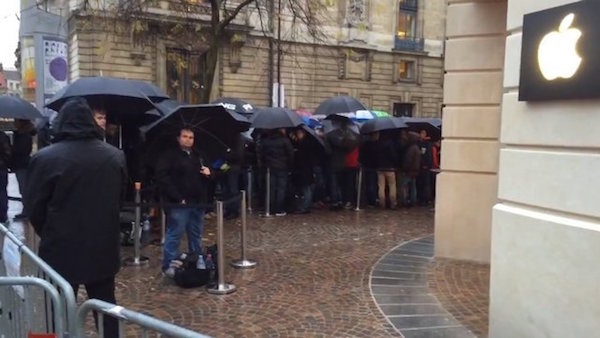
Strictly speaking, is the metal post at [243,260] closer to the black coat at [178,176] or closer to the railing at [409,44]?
the black coat at [178,176]

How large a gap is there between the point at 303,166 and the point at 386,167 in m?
1.96

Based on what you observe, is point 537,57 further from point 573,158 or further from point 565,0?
point 573,158

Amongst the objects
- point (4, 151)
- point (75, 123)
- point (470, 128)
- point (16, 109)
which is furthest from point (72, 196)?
point (4, 151)

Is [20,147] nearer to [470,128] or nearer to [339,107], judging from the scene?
[339,107]

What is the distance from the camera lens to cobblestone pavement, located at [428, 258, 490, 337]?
17.4 ft

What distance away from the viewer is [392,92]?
37.7m

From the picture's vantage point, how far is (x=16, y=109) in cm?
964

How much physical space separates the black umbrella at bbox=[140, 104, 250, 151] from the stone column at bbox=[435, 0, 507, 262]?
9.91 ft

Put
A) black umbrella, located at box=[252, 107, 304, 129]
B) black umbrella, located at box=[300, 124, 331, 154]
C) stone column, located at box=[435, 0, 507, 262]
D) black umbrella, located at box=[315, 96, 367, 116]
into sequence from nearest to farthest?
1. stone column, located at box=[435, 0, 507, 262]
2. black umbrella, located at box=[252, 107, 304, 129]
3. black umbrella, located at box=[300, 124, 331, 154]
4. black umbrella, located at box=[315, 96, 367, 116]

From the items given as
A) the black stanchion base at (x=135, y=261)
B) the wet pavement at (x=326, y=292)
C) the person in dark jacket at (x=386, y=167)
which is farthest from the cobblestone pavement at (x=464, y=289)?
the person in dark jacket at (x=386, y=167)

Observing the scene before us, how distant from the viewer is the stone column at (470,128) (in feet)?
23.6

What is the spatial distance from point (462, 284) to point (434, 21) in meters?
35.6

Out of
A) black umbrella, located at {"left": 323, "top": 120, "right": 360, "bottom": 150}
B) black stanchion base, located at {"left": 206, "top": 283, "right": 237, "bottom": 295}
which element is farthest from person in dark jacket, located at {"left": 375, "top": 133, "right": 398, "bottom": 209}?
black stanchion base, located at {"left": 206, "top": 283, "right": 237, "bottom": 295}

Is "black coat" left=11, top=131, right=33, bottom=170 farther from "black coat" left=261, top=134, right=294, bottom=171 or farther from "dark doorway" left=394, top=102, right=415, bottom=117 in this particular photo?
"dark doorway" left=394, top=102, right=415, bottom=117
